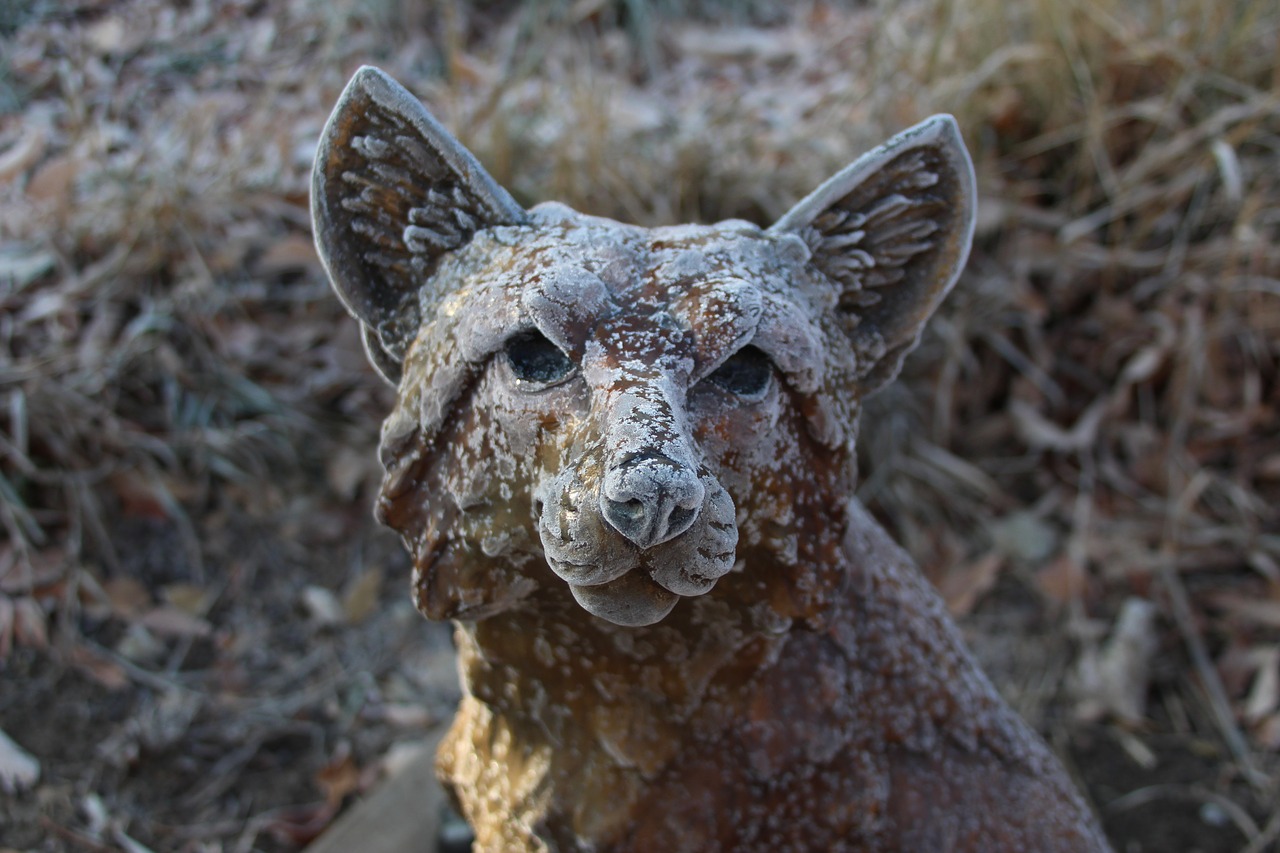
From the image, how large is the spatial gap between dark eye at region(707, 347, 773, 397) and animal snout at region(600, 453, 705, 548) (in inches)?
6.6

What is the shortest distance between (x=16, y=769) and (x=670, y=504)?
1847 mm

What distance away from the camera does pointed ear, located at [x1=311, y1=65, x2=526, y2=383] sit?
1158 mm

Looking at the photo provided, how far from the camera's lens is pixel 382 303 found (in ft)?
4.13

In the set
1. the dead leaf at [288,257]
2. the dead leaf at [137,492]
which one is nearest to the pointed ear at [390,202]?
the dead leaf at [137,492]

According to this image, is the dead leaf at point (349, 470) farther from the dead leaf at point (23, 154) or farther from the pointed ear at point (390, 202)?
→ the pointed ear at point (390, 202)

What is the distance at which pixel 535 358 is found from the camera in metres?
1.07

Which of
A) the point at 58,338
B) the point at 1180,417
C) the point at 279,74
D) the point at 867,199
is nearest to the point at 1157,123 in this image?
the point at 1180,417

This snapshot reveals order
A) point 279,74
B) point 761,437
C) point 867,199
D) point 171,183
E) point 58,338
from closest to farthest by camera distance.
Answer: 1. point 761,437
2. point 867,199
3. point 58,338
4. point 171,183
5. point 279,74

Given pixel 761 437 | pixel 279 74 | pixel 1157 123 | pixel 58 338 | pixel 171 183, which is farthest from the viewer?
pixel 279 74

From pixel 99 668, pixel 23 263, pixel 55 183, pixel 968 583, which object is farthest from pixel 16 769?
pixel 968 583

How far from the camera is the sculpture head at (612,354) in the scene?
0.97 meters

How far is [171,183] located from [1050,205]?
8.01ft

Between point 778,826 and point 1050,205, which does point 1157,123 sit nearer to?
point 1050,205

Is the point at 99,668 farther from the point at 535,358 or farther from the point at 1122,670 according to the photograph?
the point at 1122,670
